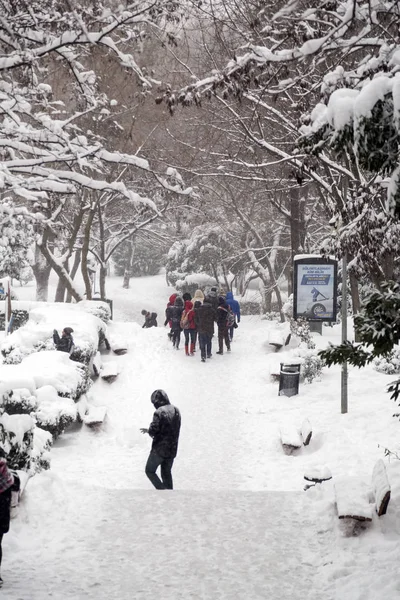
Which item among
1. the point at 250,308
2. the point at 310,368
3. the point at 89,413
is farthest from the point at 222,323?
the point at 250,308

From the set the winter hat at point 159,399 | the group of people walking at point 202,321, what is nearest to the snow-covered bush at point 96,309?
the group of people walking at point 202,321

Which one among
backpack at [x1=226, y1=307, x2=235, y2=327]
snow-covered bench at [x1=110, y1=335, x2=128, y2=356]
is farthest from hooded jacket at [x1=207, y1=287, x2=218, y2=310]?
snow-covered bench at [x1=110, y1=335, x2=128, y2=356]

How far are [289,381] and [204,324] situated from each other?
4463 millimetres

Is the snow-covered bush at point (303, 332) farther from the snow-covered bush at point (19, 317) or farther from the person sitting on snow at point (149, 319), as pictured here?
the snow-covered bush at point (19, 317)

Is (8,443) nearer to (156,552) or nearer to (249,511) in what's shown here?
(156,552)

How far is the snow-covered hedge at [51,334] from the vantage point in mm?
17234

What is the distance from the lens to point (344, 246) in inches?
392

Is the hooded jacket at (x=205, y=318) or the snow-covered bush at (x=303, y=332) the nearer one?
the snow-covered bush at (x=303, y=332)

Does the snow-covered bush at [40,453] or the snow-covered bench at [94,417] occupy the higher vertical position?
the snow-covered bush at [40,453]

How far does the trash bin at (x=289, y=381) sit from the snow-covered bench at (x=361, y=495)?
7.10 metres

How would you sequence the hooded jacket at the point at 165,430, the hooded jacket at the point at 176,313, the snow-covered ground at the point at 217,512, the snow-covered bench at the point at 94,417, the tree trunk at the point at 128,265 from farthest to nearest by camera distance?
the tree trunk at the point at 128,265
the hooded jacket at the point at 176,313
the snow-covered bench at the point at 94,417
the hooded jacket at the point at 165,430
the snow-covered ground at the point at 217,512

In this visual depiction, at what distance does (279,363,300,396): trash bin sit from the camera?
1534 centimetres

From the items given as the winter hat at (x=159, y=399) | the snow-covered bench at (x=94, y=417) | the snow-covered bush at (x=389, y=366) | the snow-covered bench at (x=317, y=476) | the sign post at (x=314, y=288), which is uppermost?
the sign post at (x=314, y=288)

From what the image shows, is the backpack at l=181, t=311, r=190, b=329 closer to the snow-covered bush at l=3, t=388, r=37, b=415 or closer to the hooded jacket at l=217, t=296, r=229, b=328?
the hooded jacket at l=217, t=296, r=229, b=328
